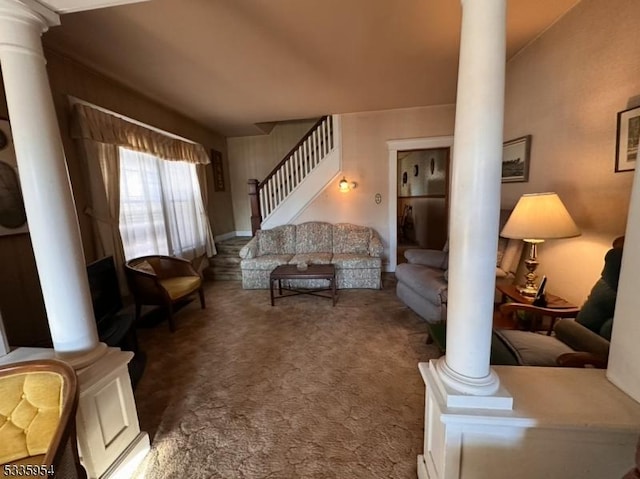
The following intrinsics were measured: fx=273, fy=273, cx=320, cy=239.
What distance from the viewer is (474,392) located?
1.05 m

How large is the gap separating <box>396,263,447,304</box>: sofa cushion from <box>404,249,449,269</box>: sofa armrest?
0.43ft

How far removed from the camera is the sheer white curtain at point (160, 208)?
3.24 meters

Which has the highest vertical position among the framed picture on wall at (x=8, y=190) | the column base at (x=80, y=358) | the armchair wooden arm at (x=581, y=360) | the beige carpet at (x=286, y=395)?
the framed picture on wall at (x=8, y=190)

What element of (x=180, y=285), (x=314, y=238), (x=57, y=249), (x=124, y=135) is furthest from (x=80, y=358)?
(x=314, y=238)

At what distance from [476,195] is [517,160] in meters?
2.36

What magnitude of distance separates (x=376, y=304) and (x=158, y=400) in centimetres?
244

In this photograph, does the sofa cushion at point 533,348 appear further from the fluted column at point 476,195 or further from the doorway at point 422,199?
the doorway at point 422,199

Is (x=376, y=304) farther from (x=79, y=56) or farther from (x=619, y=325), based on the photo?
(x=79, y=56)

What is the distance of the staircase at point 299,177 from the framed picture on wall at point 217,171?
41.8 inches

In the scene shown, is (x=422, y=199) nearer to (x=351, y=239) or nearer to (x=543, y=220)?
(x=351, y=239)

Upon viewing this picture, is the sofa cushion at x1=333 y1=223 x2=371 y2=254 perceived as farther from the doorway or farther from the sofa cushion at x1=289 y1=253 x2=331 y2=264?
the doorway

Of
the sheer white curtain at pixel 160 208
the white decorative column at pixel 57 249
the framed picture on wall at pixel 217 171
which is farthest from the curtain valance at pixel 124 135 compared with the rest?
the white decorative column at pixel 57 249

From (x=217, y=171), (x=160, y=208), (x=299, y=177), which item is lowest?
(x=160, y=208)

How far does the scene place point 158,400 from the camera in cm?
197
